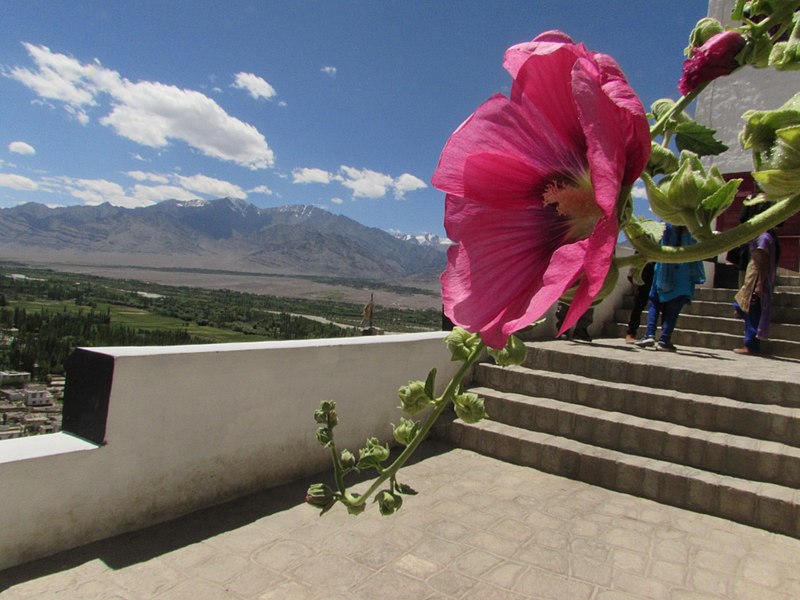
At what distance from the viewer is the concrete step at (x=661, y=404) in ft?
15.0

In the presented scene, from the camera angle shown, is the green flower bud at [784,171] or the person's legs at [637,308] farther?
the person's legs at [637,308]

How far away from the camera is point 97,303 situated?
6141 centimetres

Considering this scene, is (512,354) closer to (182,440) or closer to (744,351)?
(182,440)

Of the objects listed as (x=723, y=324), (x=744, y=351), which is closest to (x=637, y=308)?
(x=744, y=351)

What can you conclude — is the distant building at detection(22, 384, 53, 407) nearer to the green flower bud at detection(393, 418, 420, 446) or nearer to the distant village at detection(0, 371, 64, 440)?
the distant village at detection(0, 371, 64, 440)

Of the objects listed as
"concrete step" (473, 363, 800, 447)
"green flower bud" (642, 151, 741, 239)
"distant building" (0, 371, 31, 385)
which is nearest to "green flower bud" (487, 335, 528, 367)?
"green flower bud" (642, 151, 741, 239)

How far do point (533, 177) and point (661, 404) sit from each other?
213 inches

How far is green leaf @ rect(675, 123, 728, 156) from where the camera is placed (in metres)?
0.43

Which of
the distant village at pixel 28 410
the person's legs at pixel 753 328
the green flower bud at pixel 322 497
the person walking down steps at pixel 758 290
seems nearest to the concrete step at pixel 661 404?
the person walking down steps at pixel 758 290

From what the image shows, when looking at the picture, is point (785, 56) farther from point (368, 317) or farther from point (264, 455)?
point (368, 317)

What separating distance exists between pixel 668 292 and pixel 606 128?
6.53m

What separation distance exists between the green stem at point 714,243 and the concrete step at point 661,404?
4.94 metres

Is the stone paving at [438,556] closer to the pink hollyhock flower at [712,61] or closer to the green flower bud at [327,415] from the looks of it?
the green flower bud at [327,415]

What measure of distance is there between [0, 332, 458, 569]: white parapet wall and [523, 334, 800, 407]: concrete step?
216 centimetres
